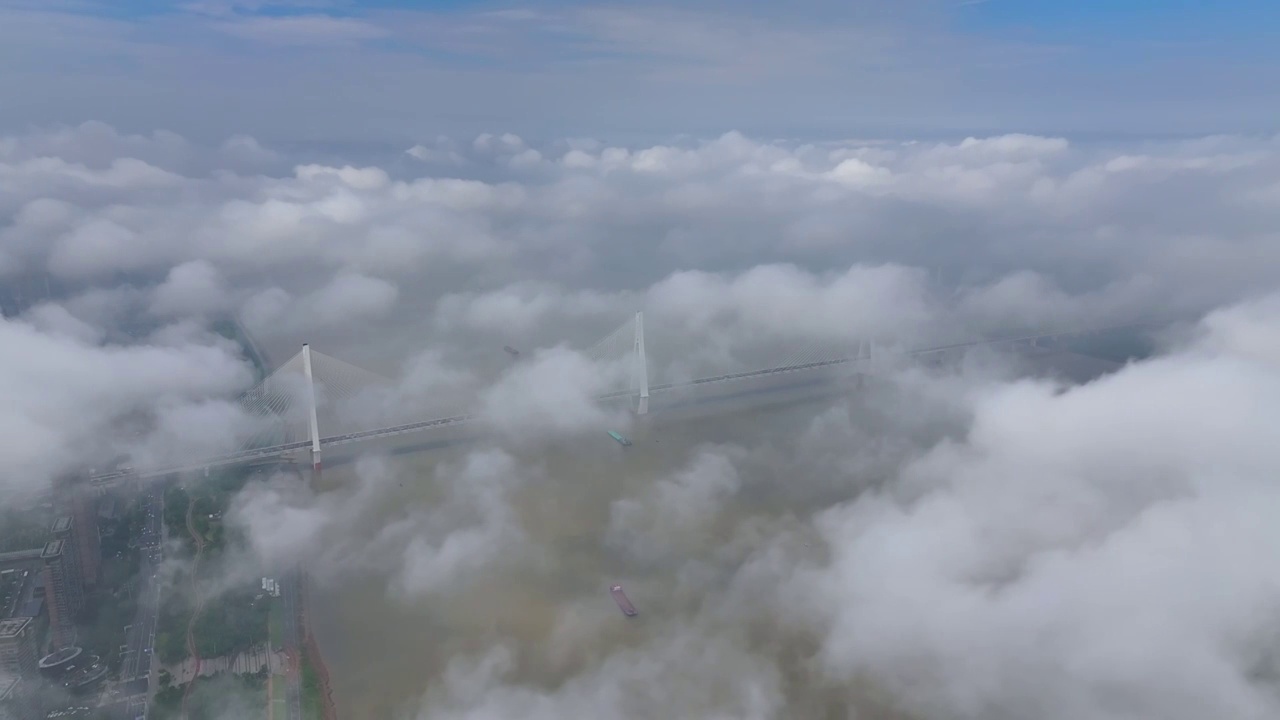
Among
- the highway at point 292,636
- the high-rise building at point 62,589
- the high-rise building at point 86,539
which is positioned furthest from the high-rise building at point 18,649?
the highway at point 292,636

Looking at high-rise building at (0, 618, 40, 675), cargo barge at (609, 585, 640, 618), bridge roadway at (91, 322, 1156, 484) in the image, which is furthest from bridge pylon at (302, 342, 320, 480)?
cargo barge at (609, 585, 640, 618)

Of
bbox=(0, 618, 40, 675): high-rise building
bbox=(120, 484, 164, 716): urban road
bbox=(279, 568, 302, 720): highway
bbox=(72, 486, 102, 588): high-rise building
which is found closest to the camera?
bbox=(279, 568, 302, 720): highway

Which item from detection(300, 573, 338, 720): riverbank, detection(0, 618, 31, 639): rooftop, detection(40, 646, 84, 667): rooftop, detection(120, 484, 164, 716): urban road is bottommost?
detection(120, 484, 164, 716): urban road

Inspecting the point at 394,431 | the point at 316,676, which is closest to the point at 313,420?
the point at 394,431

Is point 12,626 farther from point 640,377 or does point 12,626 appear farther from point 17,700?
point 640,377

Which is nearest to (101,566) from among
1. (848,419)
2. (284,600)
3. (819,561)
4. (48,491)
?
(48,491)

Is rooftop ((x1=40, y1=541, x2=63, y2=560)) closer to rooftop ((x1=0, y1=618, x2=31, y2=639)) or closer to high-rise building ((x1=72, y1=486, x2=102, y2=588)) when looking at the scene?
high-rise building ((x1=72, y1=486, x2=102, y2=588))

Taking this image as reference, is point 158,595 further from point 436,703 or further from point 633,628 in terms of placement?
point 633,628
